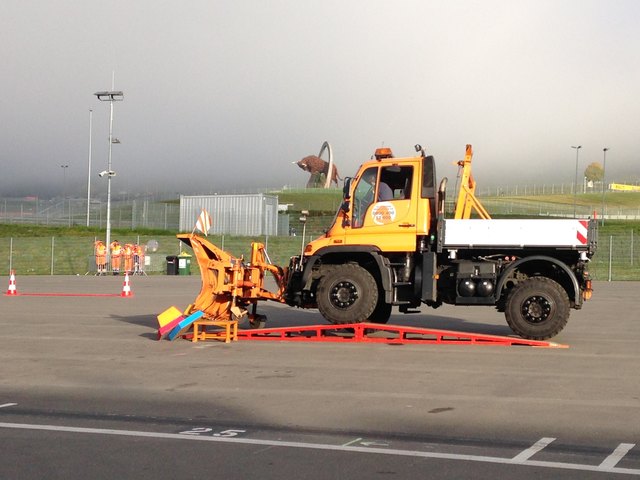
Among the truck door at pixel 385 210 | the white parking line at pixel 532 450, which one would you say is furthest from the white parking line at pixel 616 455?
the truck door at pixel 385 210

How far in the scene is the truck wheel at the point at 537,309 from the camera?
14.4m

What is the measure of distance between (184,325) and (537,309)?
5.50 metres

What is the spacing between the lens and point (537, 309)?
14.5m

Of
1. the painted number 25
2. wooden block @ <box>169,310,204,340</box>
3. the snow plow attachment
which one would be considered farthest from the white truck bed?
the painted number 25

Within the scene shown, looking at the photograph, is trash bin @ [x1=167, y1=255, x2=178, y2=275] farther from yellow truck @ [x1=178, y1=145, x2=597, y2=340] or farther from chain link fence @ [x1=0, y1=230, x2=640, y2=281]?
yellow truck @ [x1=178, y1=145, x2=597, y2=340]

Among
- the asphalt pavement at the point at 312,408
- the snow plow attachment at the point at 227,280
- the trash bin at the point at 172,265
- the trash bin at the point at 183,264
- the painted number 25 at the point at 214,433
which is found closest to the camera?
the asphalt pavement at the point at 312,408

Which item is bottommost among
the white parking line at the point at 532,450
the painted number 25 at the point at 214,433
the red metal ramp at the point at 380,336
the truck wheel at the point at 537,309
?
the painted number 25 at the point at 214,433

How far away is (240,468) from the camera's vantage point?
653 cm

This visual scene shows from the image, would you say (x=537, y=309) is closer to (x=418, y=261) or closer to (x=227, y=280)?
(x=418, y=261)

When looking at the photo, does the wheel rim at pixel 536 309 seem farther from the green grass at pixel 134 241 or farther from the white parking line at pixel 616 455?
the green grass at pixel 134 241

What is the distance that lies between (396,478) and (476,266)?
894 cm

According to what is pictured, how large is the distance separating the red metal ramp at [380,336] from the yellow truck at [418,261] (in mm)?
278

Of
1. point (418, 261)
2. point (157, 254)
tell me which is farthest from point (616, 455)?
point (157, 254)

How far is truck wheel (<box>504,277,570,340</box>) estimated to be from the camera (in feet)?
47.3
